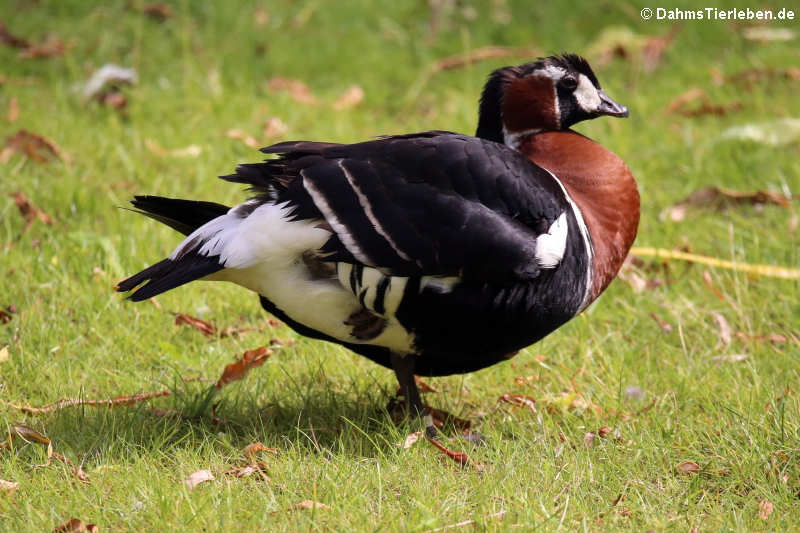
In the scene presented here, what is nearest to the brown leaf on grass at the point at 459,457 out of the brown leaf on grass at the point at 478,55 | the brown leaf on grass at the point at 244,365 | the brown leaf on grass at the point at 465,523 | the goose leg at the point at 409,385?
the goose leg at the point at 409,385

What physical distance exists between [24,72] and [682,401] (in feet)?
13.7

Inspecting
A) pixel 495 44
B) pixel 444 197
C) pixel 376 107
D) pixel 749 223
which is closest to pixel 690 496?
pixel 444 197

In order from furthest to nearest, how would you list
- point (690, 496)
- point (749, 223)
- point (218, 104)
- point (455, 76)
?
point (455, 76)
point (218, 104)
point (749, 223)
point (690, 496)

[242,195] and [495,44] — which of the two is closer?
[242,195]

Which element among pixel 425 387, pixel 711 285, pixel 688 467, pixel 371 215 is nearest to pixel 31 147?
pixel 425 387

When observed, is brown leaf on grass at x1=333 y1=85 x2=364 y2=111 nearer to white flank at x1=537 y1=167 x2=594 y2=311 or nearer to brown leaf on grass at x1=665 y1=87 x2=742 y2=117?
brown leaf on grass at x1=665 y1=87 x2=742 y2=117

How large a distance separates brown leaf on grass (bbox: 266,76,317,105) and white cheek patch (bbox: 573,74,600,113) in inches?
101

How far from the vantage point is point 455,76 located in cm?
602

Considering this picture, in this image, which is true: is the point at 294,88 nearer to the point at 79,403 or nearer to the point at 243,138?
the point at 243,138

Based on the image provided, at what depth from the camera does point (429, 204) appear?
2707 millimetres

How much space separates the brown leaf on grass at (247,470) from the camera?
265 centimetres

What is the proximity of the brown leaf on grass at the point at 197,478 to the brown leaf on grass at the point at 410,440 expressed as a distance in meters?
0.54

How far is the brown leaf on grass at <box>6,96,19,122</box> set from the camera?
199 inches

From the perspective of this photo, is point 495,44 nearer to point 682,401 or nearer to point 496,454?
point 682,401
